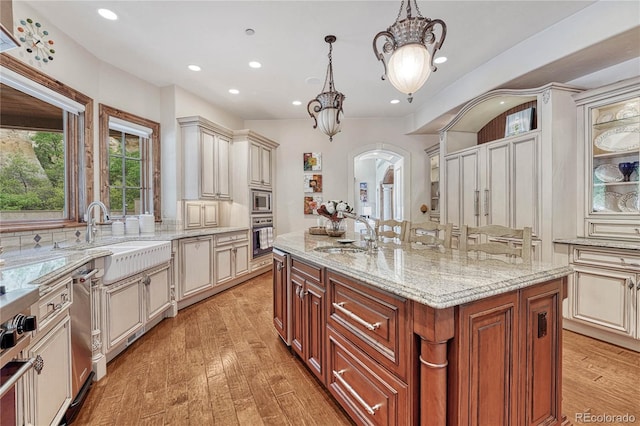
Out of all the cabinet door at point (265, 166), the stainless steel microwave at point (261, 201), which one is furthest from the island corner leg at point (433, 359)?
the cabinet door at point (265, 166)

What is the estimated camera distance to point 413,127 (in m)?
5.15

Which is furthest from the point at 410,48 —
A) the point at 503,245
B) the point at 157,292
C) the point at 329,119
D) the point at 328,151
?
the point at 328,151

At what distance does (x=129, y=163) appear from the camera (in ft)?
11.9

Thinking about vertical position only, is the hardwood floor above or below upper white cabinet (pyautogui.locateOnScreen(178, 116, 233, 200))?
below

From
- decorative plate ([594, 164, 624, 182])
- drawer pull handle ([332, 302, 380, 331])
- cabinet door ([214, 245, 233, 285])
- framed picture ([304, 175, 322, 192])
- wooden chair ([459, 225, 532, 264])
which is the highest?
framed picture ([304, 175, 322, 192])

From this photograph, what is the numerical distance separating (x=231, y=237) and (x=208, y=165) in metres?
1.12

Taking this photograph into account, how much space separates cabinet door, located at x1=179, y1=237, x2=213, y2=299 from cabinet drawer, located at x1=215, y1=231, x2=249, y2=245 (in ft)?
0.51

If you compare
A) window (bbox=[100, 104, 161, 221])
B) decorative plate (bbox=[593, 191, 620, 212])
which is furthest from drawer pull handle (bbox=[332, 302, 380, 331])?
window (bbox=[100, 104, 161, 221])

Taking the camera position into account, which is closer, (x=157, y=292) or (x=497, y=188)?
(x=157, y=292)

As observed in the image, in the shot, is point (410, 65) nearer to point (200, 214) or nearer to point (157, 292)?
point (157, 292)

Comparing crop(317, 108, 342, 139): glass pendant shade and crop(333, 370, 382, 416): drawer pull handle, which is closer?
crop(333, 370, 382, 416): drawer pull handle

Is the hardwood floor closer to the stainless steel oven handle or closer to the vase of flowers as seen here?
the stainless steel oven handle

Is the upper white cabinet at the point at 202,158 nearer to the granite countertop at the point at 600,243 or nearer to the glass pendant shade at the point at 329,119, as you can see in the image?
the glass pendant shade at the point at 329,119

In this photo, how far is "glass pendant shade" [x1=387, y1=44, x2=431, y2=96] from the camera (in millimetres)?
1791
